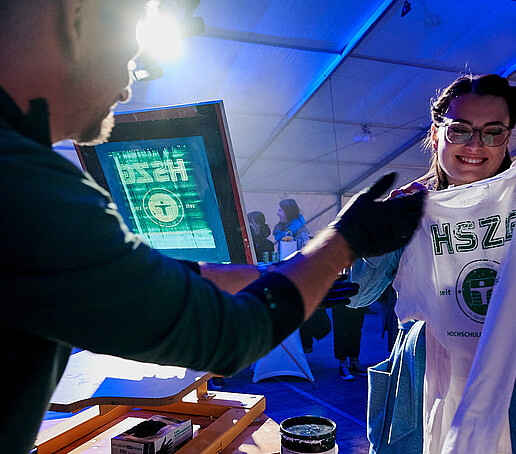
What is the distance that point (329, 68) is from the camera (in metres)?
5.48

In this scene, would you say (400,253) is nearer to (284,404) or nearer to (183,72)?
(284,404)

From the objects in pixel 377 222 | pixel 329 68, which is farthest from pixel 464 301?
pixel 329 68

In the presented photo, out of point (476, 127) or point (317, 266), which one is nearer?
point (317, 266)

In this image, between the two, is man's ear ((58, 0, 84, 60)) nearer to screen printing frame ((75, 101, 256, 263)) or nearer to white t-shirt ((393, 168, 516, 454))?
screen printing frame ((75, 101, 256, 263))

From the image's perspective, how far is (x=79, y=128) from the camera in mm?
637

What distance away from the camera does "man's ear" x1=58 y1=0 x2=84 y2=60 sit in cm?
54

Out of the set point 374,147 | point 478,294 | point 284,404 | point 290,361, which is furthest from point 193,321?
point 374,147

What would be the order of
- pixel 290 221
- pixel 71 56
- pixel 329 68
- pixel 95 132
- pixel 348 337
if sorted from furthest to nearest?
pixel 329 68
pixel 290 221
pixel 348 337
pixel 95 132
pixel 71 56

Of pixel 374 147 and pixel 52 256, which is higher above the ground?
pixel 374 147

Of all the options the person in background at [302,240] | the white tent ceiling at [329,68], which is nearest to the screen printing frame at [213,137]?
the person in background at [302,240]

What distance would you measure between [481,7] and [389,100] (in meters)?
1.81

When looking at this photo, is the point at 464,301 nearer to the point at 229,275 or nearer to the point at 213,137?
the point at 229,275

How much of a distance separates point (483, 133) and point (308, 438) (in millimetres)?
838

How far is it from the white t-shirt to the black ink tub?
0.23 metres
